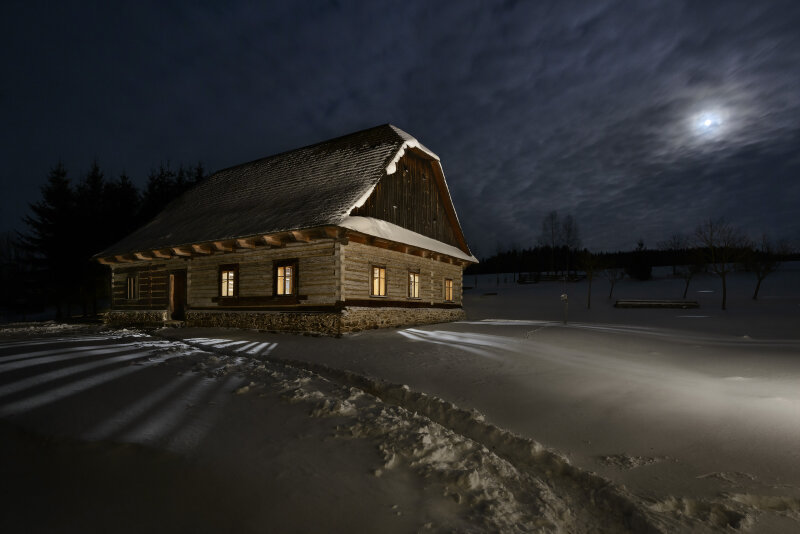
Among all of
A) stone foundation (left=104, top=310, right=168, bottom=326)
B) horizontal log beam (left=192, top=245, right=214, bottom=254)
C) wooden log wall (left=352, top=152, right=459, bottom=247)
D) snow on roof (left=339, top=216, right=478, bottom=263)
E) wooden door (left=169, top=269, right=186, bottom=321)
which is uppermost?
wooden log wall (left=352, top=152, right=459, bottom=247)

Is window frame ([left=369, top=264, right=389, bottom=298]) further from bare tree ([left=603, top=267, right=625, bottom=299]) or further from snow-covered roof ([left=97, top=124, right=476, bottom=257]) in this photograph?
bare tree ([left=603, top=267, right=625, bottom=299])

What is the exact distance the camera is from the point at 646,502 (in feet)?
9.96

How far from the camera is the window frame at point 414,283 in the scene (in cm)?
1634

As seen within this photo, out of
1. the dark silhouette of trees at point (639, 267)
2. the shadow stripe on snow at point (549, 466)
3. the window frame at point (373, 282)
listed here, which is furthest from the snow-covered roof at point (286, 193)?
the dark silhouette of trees at point (639, 267)

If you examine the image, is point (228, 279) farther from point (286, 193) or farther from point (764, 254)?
point (764, 254)

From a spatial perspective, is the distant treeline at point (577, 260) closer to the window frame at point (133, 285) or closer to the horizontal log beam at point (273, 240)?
the horizontal log beam at point (273, 240)

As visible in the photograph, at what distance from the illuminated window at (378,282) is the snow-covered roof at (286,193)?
9.08 feet

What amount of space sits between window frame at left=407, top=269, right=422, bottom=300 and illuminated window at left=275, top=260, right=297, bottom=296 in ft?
16.0

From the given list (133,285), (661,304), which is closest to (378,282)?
(133,285)

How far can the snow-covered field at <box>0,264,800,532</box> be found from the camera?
2744 mm

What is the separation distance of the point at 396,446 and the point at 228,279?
13599 millimetres

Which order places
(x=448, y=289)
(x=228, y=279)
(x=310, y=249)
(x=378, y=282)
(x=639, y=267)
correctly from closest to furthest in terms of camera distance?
(x=310, y=249), (x=378, y=282), (x=228, y=279), (x=448, y=289), (x=639, y=267)

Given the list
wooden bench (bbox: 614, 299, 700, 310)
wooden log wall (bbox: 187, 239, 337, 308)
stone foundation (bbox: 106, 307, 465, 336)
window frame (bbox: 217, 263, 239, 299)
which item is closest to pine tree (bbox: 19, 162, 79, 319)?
stone foundation (bbox: 106, 307, 465, 336)

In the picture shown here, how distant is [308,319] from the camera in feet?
42.3
